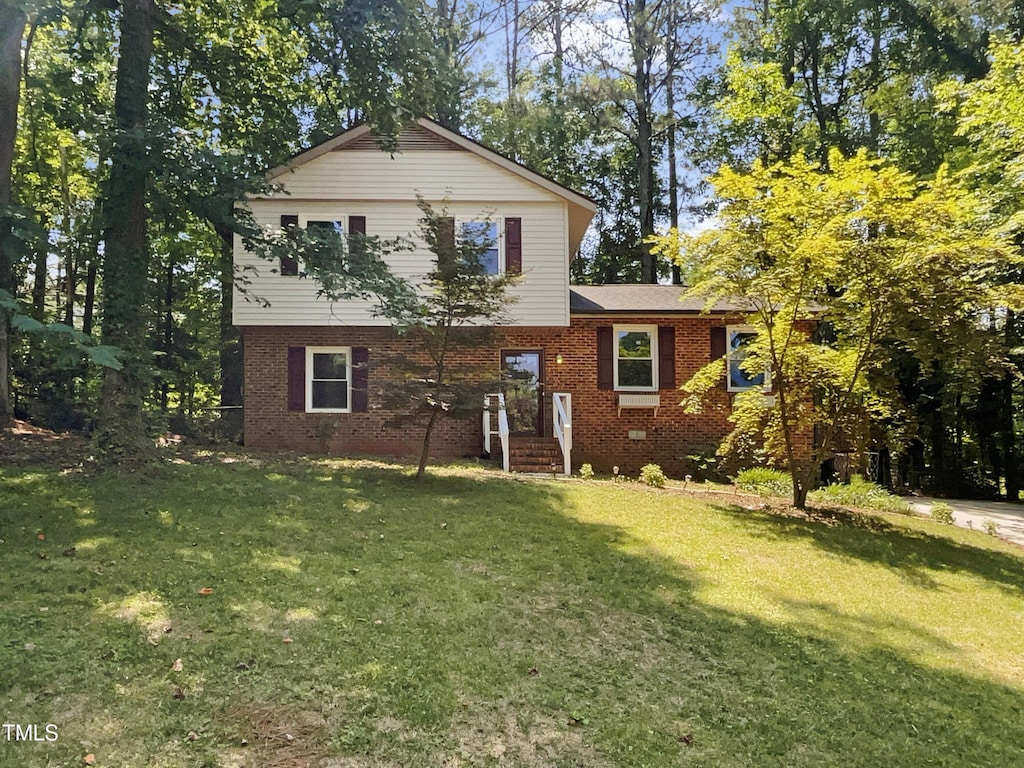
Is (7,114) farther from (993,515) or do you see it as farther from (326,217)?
(993,515)

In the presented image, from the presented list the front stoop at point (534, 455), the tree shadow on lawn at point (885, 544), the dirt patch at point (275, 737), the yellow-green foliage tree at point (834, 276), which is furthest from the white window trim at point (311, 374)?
the dirt patch at point (275, 737)

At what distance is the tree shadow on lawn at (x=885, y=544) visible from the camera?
24.3 ft

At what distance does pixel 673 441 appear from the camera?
576 inches

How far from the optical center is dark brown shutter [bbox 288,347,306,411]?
13.9 meters

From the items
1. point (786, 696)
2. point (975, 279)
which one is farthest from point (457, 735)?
point (975, 279)

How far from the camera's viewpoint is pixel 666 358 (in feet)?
48.4

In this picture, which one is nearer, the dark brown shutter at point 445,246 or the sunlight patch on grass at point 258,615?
the sunlight patch on grass at point 258,615

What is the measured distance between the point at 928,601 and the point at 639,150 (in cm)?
2321

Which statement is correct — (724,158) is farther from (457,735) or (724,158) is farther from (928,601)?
(457,735)

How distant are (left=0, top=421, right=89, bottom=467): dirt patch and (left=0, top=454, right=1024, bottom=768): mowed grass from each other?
32.0 inches

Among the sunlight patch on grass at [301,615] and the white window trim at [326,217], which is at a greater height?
the white window trim at [326,217]

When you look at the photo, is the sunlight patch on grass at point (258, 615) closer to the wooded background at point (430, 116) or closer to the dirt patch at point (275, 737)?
the dirt patch at point (275, 737)

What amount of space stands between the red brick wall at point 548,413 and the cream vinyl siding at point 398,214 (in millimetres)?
524

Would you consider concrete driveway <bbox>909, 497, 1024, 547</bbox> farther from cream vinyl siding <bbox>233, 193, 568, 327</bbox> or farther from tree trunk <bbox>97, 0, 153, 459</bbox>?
tree trunk <bbox>97, 0, 153, 459</bbox>
